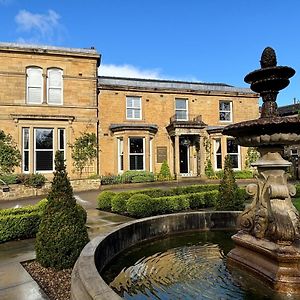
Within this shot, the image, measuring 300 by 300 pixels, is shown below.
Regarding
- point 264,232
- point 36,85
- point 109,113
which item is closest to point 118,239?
point 264,232

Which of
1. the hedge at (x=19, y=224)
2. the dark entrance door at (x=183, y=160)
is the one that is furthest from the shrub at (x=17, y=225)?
the dark entrance door at (x=183, y=160)

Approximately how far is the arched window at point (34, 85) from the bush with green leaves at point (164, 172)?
10.6 m

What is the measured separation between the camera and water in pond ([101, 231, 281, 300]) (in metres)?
4.27

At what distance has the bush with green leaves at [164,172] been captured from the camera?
2404 cm

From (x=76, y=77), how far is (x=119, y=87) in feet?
12.4

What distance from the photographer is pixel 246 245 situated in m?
5.14

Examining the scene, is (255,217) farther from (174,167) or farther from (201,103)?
(201,103)

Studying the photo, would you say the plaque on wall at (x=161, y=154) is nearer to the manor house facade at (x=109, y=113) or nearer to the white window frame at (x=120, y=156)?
the manor house facade at (x=109, y=113)

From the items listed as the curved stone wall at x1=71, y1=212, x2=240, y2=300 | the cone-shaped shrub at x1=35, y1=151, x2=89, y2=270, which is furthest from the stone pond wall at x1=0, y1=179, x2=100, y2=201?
the cone-shaped shrub at x1=35, y1=151, x2=89, y2=270

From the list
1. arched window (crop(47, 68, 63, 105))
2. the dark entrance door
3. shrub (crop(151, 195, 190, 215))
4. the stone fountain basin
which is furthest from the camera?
the dark entrance door

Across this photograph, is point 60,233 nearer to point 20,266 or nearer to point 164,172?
point 20,266

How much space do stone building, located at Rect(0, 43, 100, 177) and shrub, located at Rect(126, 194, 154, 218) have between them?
11535 millimetres

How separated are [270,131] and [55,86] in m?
19.9

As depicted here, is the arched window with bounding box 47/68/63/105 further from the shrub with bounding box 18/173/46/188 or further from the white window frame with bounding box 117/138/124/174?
the shrub with bounding box 18/173/46/188
